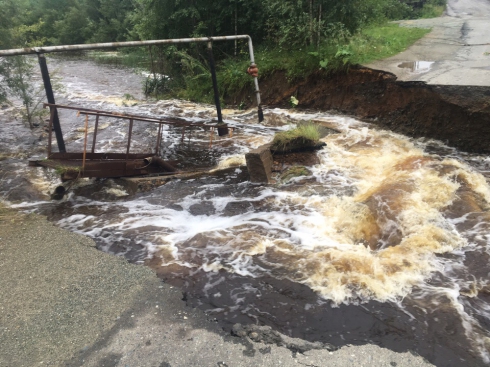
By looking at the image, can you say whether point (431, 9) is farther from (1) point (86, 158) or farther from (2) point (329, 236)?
(1) point (86, 158)

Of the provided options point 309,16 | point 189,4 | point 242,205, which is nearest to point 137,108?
point 189,4

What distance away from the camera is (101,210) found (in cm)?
591

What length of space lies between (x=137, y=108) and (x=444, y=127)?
10187 millimetres

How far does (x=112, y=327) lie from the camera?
3.44m

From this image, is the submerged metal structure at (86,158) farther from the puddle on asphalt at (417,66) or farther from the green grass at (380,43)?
the puddle on asphalt at (417,66)

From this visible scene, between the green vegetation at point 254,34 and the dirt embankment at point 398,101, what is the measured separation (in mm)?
463

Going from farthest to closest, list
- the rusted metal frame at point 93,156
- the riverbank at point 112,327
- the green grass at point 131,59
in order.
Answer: the green grass at point 131,59
the rusted metal frame at point 93,156
the riverbank at point 112,327

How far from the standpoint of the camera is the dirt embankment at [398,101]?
23.1 feet

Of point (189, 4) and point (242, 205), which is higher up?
point (189, 4)

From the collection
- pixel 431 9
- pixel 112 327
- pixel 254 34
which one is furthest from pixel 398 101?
pixel 431 9

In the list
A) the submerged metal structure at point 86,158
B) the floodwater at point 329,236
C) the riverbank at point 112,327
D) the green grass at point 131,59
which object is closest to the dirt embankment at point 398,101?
the floodwater at point 329,236

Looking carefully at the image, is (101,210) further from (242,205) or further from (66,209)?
(242,205)

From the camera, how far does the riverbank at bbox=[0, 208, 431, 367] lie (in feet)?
10.2

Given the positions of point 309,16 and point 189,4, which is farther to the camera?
point 189,4
